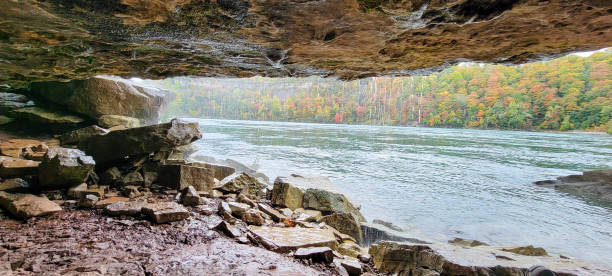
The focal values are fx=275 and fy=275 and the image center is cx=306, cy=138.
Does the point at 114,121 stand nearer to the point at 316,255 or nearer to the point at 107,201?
the point at 107,201

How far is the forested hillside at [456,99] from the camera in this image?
45.4 m

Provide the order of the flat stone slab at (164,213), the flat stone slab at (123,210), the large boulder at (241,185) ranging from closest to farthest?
the flat stone slab at (164,213), the flat stone slab at (123,210), the large boulder at (241,185)

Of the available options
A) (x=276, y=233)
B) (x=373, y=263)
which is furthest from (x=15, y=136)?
(x=373, y=263)

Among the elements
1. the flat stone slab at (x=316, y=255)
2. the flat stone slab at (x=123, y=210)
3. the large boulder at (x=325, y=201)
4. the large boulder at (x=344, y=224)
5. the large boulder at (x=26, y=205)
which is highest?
the large boulder at (x=26, y=205)

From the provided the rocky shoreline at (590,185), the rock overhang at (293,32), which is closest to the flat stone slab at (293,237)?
the rock overhang at (293,32)

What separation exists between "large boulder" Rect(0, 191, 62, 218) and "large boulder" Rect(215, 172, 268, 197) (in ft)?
8.34

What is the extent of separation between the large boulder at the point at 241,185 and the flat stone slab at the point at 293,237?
2.03 metres

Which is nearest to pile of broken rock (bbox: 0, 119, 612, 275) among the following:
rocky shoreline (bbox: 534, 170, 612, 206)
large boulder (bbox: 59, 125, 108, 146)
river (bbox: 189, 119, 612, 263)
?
large boulder (bbox: 59, 125, 108, 146)

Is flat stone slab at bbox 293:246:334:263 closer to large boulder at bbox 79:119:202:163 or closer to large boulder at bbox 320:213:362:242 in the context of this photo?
large boulder at bbox 320:213:362:242

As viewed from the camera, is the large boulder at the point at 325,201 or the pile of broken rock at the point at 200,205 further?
the large boulder at the point at 325,201

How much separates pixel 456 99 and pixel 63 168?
2593 inches

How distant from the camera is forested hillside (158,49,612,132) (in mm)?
45406

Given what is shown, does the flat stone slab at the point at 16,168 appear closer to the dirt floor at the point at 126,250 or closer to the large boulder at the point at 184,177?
the dirt floor at the point at 126,250

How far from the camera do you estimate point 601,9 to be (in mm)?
2018
